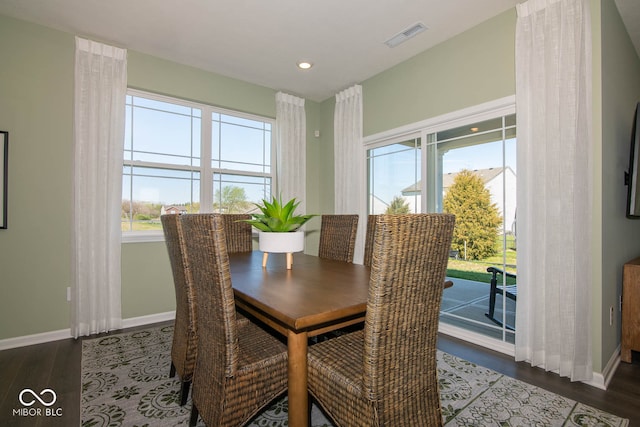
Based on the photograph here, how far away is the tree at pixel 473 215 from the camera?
2.74 metres

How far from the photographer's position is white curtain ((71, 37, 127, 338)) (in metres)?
2.81

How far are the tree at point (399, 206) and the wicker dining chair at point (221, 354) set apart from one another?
2356 mm

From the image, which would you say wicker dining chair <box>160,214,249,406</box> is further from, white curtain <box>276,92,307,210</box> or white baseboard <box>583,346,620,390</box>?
white baseboard <box>583,346,620,390</box>

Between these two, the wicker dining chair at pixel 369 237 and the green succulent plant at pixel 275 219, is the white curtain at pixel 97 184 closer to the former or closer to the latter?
the green succulent plant at pixel 275 219

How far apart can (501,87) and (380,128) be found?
4.32 feet

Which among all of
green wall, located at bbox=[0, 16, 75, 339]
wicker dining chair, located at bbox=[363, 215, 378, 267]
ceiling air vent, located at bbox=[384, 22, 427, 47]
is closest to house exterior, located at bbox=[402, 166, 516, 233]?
wicker dining chair, located at bbox=[363, 215, 378, 267]

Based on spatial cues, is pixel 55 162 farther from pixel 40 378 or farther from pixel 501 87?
pixel 501 87

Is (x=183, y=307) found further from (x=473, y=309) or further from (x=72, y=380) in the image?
(x=473, y=309)

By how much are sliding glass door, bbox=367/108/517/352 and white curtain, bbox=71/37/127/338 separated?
115 inches

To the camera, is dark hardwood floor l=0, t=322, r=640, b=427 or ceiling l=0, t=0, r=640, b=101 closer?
dark hardwood floor l=0, t=322, r=640, b=427

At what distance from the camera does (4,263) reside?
8.51 feet

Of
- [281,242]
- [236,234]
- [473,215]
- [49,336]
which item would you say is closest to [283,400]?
[281,242]

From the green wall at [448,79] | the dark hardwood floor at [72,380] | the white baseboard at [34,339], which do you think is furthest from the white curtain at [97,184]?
the green wall at [448,79]

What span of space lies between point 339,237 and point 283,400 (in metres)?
1.25
